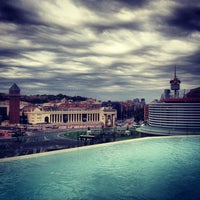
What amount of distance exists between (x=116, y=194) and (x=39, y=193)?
13.3 m

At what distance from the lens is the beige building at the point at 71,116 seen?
152 meters

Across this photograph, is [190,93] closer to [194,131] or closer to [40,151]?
[194,131]

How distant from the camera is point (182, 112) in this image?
125438 mm

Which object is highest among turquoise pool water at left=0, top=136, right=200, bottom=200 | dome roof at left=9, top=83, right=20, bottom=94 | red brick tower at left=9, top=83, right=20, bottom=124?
dome roof at left=9, top=83, right=20, bottom=94

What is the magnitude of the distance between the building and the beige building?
31280 mm

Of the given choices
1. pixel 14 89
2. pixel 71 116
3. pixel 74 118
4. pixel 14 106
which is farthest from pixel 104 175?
pixel 74 118

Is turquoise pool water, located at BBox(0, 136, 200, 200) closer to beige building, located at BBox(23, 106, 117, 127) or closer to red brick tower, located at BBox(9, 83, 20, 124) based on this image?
red brick tower, located at BBox(9, 83, 20, 124)

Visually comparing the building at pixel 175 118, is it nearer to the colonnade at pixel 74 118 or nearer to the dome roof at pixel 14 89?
the colonnade at pixel 74 118

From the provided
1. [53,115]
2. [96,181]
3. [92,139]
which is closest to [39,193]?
[96,181]

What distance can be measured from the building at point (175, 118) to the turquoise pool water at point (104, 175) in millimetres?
38215

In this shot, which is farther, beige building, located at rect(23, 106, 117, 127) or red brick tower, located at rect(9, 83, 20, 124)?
beige building, located at rect(23, 106, 117, 127)

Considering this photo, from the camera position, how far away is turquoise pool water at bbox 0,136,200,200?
138 feet

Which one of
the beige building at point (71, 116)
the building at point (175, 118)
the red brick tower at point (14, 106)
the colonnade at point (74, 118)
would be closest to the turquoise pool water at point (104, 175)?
the building at point (175, 118)

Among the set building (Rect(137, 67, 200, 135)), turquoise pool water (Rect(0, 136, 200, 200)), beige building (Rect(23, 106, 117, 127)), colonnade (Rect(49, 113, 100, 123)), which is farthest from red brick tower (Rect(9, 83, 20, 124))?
turquoise pool water (Rect(0, 136, 200, 200))
